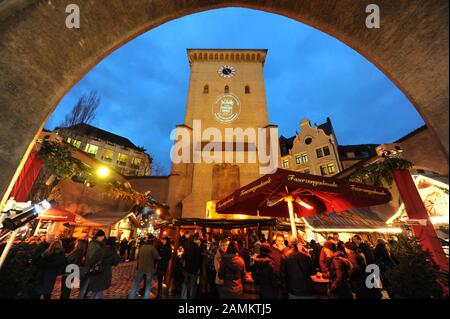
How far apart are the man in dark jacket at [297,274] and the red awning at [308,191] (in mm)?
1530

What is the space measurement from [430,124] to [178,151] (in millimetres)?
18667

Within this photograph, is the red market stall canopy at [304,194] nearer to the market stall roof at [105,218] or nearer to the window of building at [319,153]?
the market stall roof at [105,218]

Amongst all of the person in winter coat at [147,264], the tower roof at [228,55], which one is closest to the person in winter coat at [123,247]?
the person in winter coat at [147,264]

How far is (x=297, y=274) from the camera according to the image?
159 inches

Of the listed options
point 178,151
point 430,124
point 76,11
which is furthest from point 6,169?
point 178,151

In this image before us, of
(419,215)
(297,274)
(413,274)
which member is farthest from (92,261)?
(419,215)

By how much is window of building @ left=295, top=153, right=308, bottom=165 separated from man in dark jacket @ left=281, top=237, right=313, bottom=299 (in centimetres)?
3064

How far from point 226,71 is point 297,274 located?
25.1 metres

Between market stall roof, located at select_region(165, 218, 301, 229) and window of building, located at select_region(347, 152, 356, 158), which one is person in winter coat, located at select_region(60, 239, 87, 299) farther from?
window of building, located at select_region(347, 152, 356, 158)

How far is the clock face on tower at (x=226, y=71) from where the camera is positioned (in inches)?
972

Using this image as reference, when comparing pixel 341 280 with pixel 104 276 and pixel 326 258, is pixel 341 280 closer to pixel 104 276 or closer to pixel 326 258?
pixel 326 258

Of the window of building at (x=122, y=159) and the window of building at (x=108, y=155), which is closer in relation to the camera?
the window of building at (x=108, y=155)

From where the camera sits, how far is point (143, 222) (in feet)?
79.4

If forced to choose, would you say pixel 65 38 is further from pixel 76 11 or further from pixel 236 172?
pixel 236 172
